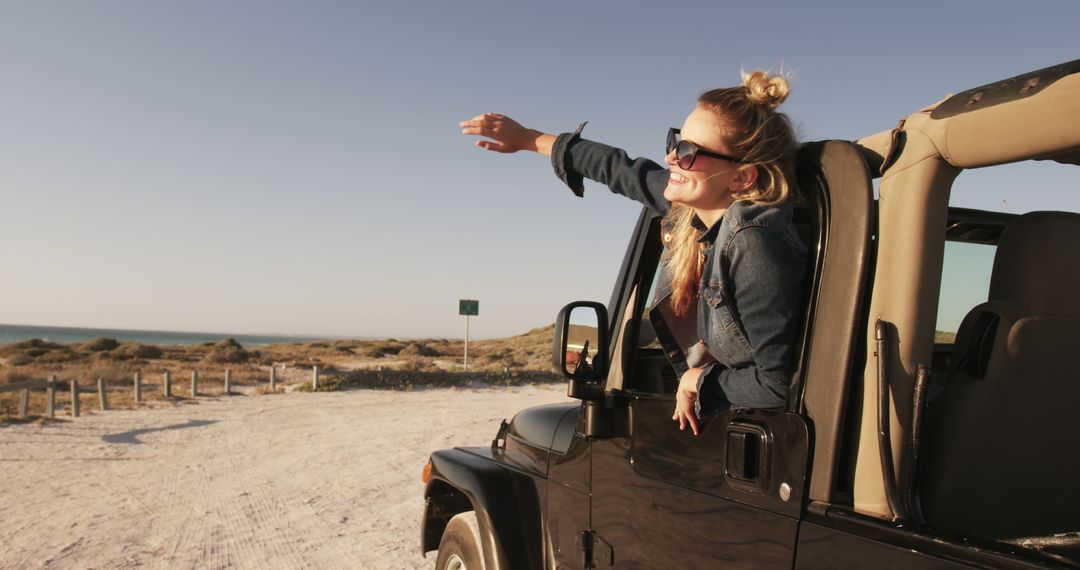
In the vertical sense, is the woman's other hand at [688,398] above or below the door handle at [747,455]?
above

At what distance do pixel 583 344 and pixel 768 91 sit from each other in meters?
0.87

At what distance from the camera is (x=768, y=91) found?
1.83 metres

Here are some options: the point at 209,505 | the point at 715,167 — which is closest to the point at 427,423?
the point at 209,505

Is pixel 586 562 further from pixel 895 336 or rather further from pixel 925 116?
pixel 925 116

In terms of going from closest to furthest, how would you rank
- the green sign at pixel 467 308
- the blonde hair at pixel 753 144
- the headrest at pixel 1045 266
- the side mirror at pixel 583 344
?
1. the headrest at pixel 1045 266
2. the blonde hair at pixel 753 144
3. the side mirror at pixel 583 344
4. the green sign at pixel 467 308

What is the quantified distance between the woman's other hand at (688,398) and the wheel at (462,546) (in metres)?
1.47

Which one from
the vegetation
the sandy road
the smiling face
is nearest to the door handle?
the smiling face

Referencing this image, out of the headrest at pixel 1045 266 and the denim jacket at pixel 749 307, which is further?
the denim jacket at pixel 749 307

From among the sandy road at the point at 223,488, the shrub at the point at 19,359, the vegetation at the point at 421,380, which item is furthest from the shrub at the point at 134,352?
the sandy road at the point at 223,488

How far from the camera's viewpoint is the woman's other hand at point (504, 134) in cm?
250

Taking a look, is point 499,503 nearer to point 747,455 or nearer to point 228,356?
point 747,455

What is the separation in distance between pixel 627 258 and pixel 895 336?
3.86 feet

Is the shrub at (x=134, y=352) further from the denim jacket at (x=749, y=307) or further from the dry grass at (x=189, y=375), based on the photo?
the denim jacket at (x=749, y=307)

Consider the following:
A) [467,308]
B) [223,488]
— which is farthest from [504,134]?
[467,308]
